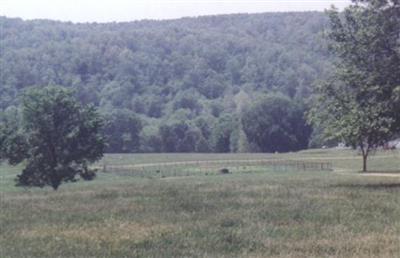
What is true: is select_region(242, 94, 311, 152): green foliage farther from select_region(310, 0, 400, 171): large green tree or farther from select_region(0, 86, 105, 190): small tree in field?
select_region(310, 0, 400, 171): large green tree

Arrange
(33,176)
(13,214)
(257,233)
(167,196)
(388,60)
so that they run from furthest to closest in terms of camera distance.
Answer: (33,176) < (388,60) < (167,196) < (13,214) < (257,233)

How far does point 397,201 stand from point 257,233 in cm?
879

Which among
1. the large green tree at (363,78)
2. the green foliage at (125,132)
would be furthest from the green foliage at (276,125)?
the large green tree at (363,78)

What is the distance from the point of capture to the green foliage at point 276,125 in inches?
6304

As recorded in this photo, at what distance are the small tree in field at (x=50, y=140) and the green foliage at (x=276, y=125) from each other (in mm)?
107247

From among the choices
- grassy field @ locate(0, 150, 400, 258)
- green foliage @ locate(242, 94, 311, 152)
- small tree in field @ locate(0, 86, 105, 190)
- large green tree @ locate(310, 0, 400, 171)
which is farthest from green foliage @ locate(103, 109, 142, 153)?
grassy field @ locate(0, 150, 400, 258)

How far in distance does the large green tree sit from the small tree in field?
20349 millimetres

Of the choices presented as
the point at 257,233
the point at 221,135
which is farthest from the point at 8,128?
the point at 221,135

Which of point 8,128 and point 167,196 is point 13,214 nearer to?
point 167,196

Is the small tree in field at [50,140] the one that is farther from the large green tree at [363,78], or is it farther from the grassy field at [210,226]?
the grassy field at [210,226]

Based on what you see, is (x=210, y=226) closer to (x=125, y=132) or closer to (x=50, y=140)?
(x=50, y=140)

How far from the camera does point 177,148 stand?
183250 mm

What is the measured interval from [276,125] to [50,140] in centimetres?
11026

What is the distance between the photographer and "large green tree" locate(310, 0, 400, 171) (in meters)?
35.1
